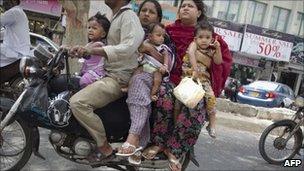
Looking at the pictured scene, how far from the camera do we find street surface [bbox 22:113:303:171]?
231 inches

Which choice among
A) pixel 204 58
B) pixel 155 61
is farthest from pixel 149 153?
pixel 204 58

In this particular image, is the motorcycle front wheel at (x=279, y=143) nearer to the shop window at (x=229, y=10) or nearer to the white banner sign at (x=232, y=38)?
the white banner sign at (x=232, y=38)

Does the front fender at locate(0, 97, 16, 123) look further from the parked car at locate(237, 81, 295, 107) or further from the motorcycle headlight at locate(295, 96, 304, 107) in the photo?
the parked car at locate(237, 81, 295, 107)

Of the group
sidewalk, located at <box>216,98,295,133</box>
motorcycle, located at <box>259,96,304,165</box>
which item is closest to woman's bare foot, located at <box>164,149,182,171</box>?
motorcycle, located at <box>259,96,304,165</box>

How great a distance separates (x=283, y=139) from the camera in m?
7.87

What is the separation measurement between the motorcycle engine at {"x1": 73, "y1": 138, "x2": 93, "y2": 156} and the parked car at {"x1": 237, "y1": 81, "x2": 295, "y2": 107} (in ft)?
48.9

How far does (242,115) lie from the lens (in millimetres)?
13086

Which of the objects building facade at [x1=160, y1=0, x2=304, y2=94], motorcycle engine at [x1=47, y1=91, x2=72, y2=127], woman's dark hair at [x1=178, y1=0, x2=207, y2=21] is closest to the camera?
motorcycle engine at [x1=47, y1=91, x2=72, y2=127]

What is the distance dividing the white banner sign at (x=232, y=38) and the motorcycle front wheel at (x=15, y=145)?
901 inches

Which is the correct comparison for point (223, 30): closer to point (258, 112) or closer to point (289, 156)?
point (258, 112)

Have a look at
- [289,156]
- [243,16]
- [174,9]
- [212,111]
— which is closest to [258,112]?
[289,156]

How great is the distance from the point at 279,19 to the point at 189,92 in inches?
1138

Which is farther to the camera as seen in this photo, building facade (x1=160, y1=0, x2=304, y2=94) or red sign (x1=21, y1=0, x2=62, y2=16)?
building facade (x1=160, y1=0, x2=304, y2=94)

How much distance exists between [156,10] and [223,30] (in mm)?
22587
